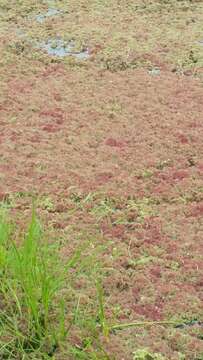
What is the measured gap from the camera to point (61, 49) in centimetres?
576

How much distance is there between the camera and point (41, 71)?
17.5ft

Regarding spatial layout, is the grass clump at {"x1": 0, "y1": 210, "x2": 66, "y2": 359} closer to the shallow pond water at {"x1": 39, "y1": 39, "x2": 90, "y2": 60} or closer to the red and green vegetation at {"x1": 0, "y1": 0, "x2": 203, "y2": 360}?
the red and green vegetation at {"x1": 0, "y1": 0, "x2": 203, "y2": 360}

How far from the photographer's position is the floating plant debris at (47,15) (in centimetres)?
634

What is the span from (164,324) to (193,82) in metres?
2.62

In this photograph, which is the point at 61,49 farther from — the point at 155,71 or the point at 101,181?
the point at 101,181

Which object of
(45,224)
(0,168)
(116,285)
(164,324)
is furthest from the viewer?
(0,168)

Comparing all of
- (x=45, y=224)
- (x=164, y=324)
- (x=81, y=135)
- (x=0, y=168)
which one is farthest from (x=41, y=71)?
(x=164, y=324)

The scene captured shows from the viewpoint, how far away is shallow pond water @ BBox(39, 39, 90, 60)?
18.5ft

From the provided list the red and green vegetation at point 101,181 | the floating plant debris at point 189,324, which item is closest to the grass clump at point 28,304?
the red and green vegetation at point 101,181

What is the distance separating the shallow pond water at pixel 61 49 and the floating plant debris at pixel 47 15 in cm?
53

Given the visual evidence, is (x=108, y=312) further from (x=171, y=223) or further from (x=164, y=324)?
(x=171, y=223)

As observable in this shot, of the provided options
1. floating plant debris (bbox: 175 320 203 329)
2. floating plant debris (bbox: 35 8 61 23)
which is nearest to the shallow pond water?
floating plant debris (bbox: 35 8 61 23)

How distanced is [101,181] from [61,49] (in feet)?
6.93

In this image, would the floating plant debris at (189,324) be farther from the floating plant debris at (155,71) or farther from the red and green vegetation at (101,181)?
the floating plant debris at (155,71)
